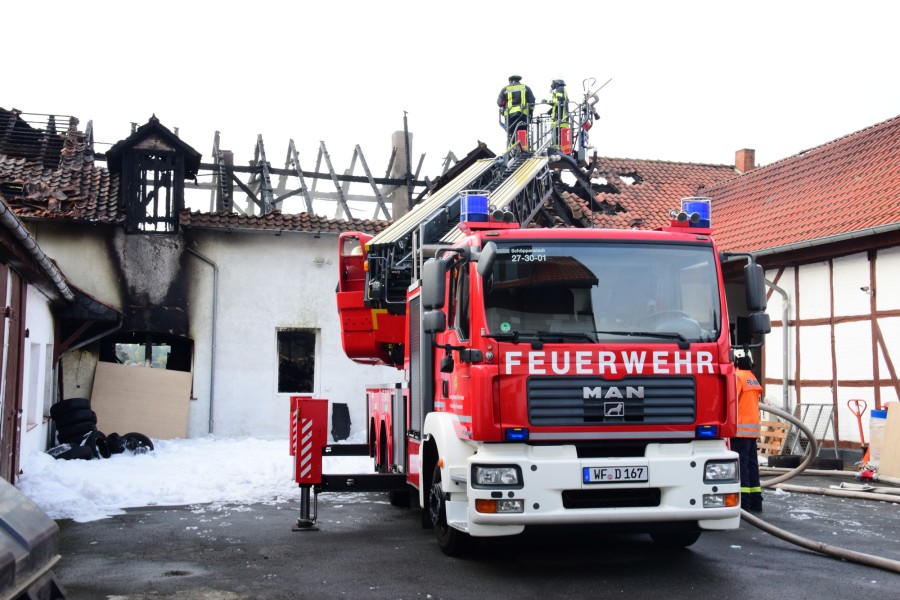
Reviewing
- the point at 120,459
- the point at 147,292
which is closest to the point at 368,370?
the point at 147,292

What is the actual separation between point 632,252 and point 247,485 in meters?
7.01

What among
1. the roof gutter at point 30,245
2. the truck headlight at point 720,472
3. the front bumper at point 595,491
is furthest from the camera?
the roof gutter at point 30,245

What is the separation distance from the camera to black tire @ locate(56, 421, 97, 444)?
1523 centimetres

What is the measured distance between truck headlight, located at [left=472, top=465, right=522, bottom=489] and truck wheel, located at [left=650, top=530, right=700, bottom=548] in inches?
69.1

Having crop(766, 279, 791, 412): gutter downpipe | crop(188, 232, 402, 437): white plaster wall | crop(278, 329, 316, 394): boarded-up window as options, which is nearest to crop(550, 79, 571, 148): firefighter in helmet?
crop(766, 279, 791, 412): gutter downpipe

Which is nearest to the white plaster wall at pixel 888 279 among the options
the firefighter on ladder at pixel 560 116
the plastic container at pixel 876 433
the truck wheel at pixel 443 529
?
the plastic container at pixel 876 433

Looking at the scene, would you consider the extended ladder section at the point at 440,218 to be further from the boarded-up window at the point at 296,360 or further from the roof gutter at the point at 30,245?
the boarded-up window at the point at 296,360

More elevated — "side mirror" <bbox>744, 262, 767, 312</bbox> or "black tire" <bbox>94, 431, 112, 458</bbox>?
"side mirror" <bbox>744, 262, 767, 312</bbox>

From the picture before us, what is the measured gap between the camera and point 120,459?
1471 centimetres

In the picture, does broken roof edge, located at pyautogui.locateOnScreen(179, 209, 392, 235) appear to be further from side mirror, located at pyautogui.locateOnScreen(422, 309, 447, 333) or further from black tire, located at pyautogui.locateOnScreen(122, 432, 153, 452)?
side mirror, located at pyautogui.locateOnScreen(422, 309, 447, 333)

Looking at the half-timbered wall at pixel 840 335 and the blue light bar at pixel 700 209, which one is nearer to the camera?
the blue light bar at pixel 700 209

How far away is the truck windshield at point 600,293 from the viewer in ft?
22.7

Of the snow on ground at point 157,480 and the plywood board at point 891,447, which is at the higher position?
the plywood board at point 891,447

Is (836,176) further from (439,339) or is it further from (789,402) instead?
(439,339)
